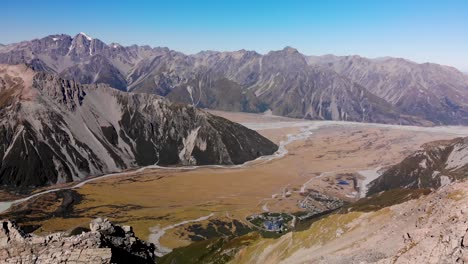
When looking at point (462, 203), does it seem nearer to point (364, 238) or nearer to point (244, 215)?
point (364, 238)

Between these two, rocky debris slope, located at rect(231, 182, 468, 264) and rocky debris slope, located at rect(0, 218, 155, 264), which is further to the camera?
rocky debris slope, located at rect(0, 218, 155, 264)

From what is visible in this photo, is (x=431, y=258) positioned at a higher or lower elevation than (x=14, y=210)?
higher

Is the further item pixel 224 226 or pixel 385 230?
pixel 224 226

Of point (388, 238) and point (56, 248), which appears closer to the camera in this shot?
point (56, 248)

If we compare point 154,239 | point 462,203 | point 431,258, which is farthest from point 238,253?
point 431,258

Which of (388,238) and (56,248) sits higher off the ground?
(56,248)

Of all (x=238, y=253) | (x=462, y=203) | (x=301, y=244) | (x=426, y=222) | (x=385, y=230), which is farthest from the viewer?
(x=238, y=253)

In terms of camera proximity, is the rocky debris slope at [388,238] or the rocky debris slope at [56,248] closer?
the rocky debris slope at [388,238]

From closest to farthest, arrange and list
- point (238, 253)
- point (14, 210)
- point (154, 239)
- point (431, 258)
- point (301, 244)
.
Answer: point (431, 258)
point (301, 244)
point (238, 253)
point (154, 239)
point (14, 210)
